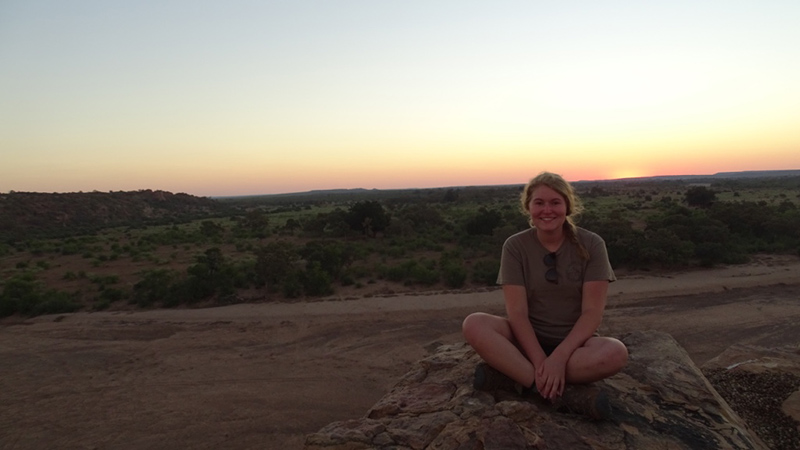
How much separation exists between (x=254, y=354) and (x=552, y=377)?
6.58 m

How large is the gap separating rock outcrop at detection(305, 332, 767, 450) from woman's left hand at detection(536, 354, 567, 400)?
157mm

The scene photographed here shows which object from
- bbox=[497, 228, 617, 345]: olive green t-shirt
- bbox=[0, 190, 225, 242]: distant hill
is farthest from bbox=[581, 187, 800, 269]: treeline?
bbox=[0, 190, 225, 242]: distant hill

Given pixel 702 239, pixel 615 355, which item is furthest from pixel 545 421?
pixel 702 239

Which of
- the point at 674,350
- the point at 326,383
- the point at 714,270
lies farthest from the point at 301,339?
the point at 714,270

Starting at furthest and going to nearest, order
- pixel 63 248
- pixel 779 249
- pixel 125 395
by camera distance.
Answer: pixel 63 248 < pixel 779 249 < pixel 125 395

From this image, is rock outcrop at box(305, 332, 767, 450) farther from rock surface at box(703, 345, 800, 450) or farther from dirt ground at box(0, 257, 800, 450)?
dirt ground at box(0, 257, 800, 450)

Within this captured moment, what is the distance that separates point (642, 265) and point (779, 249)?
6348 mm

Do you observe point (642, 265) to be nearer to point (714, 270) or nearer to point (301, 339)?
point (714, 270)

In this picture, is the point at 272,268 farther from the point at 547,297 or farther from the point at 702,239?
the point at 702,239

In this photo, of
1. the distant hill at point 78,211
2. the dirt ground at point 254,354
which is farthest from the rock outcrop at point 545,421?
the distant hill at point 78,211

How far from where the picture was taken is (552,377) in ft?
9.64

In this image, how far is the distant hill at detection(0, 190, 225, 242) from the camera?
42.1m

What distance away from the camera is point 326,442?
3082mm

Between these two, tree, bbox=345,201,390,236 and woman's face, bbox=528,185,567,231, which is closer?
woman's face, bbox=528,185,567,231
